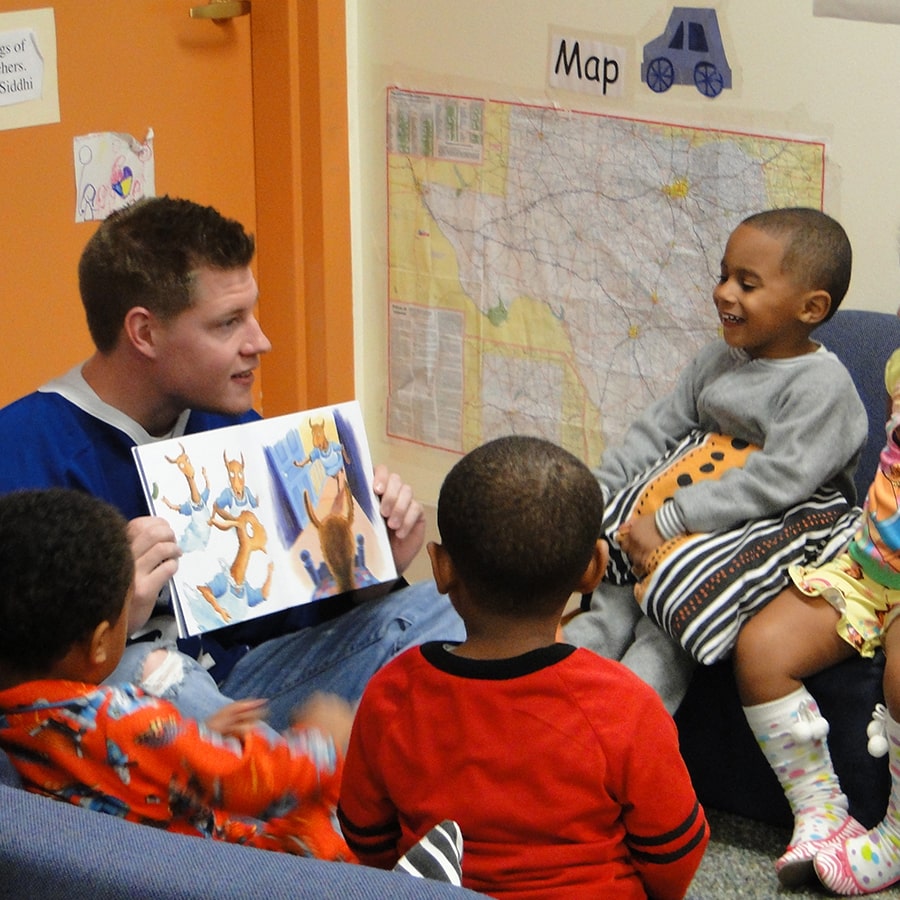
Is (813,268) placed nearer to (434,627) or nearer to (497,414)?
(434,627)

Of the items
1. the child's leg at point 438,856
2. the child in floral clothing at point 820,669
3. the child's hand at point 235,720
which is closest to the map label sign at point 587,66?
the child in floral clothing at point 820,669

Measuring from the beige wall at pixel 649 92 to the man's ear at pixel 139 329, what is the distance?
4.27 ft

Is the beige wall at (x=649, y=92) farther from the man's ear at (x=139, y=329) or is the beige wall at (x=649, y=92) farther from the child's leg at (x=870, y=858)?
the man's ear at (x=139, y=329)

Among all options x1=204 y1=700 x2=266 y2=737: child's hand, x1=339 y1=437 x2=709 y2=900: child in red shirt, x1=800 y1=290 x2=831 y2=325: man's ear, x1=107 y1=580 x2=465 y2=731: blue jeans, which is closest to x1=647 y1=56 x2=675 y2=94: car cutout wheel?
x1=800 y1=290 x2=831 y2=325: man's ear

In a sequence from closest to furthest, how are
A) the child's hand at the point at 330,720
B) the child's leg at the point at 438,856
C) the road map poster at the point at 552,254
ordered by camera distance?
the child's leg at the point at 438,856, the child's hand at the point at 330,720, the road map poster at the point at 552,254

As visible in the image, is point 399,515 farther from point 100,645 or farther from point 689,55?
point 689,55

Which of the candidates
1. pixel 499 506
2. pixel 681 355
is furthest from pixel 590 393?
pixel 499 506

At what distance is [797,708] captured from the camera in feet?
6.79

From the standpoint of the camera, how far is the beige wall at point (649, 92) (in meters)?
2.52

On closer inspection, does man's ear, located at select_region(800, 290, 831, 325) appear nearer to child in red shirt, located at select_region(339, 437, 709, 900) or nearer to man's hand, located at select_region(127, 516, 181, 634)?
child in red shirt, located at select_region(339, 437, 709, 900)

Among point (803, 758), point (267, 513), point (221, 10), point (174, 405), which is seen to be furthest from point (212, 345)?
point (221, 10)

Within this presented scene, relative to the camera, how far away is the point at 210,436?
193 centimetres

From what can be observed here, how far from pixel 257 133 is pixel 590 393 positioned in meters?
1.03

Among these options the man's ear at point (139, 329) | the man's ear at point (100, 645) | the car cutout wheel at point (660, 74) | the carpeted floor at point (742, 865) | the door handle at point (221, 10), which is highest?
the door handle at point (221, 10)
